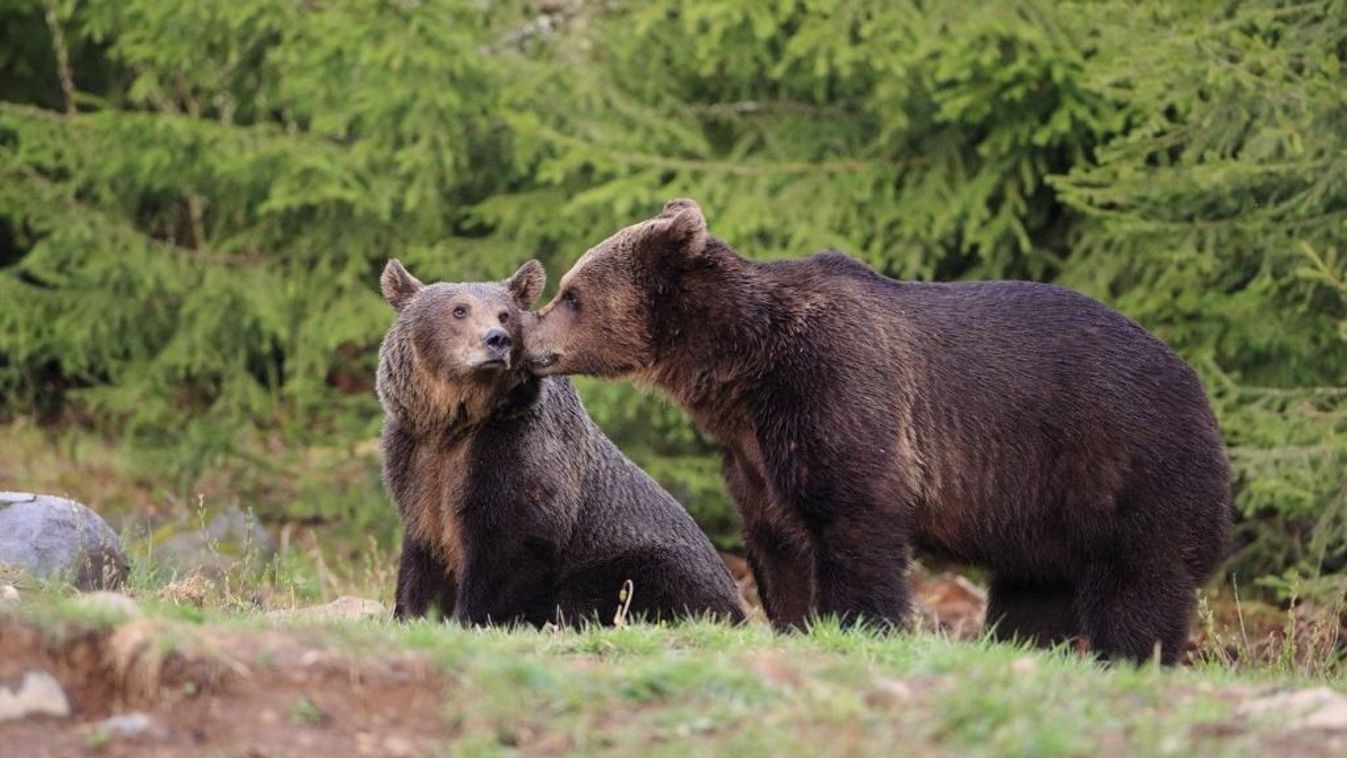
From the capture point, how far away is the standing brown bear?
7.41 metres

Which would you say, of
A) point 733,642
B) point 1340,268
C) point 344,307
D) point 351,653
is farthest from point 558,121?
point 351,653

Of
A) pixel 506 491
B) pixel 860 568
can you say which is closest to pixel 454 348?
pixel 506 491

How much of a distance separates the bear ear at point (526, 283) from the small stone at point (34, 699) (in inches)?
147

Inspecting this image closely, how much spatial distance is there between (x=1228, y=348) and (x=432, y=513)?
5.96 metres

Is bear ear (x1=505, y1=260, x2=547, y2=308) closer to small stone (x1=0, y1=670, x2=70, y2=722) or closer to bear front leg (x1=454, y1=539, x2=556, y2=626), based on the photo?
bear front leg (x1=454, y1=539, x2=556, y2=626)

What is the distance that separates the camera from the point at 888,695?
5.33 meters

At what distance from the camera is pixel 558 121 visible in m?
14.4

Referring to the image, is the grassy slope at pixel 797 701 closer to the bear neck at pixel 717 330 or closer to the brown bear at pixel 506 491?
the bear neck at pixel 717 330

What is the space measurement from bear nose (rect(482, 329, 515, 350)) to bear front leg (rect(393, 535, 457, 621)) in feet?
3.36

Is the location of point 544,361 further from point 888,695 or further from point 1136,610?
point 888,695

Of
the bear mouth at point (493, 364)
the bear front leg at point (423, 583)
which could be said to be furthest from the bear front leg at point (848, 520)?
the bear front leg at point (423, 583)

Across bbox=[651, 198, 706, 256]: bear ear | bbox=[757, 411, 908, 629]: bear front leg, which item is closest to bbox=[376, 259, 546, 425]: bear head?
bbox=[651, 198, 706, 256]: bear ear

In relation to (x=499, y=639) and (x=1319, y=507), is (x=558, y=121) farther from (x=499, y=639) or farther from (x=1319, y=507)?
(x=499, y=639)

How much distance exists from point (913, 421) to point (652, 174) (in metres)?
6.10
